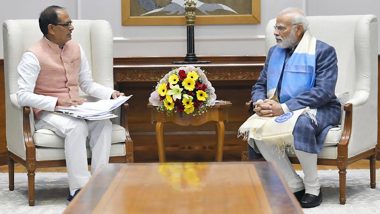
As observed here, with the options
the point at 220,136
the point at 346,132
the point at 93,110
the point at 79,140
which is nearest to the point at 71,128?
the point at 79,140

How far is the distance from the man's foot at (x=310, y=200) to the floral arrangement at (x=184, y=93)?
1.10 m

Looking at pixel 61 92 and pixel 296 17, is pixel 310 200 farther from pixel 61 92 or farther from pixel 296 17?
pixel 61 92

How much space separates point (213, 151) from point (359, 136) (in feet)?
6.81

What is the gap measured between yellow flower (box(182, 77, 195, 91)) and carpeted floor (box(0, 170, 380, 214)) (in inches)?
46.8

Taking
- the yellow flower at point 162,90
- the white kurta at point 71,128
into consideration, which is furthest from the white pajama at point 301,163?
the white kurta at point 71,128

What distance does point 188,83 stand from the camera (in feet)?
18.6

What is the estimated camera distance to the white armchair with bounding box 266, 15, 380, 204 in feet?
16.9

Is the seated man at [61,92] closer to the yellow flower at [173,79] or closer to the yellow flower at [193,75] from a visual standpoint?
the yellow flower at [173,79]

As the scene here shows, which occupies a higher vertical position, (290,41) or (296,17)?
(296,17)

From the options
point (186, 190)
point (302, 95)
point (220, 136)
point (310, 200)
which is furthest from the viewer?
point (220, 136)

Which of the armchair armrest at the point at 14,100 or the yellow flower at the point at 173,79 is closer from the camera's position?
the armchair armrest at the point at 14,100

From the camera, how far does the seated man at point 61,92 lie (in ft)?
17.0

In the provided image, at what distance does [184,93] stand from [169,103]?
5.3 inches

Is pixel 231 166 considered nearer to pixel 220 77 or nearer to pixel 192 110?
pixel 192 110
